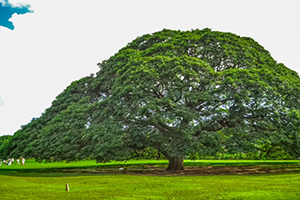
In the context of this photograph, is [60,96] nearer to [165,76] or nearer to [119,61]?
[119,61]

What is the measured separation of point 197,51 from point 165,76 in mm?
5859

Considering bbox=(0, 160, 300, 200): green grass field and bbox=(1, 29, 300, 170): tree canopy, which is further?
bbox=(1, 29, 300, 170): tree canopy

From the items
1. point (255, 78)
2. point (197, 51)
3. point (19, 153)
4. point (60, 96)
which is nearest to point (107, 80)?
point (60, 96)

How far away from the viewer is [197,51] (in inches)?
1013

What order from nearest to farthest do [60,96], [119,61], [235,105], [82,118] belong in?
[235,105]
[82,118]
[119,61]
[60,96]

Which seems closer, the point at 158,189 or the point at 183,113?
the point at 158,189

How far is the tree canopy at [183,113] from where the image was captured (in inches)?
811

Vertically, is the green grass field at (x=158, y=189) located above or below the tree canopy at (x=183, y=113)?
below

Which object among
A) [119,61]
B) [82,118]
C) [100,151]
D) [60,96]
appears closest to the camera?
[100,151]

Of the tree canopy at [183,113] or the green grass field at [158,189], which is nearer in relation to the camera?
the green grass field at [158,189]

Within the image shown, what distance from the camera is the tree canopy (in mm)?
20594

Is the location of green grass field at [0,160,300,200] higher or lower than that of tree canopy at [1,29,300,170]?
lower

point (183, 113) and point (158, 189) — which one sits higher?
point (183, 113)

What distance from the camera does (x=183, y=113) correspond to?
66.1 ft
